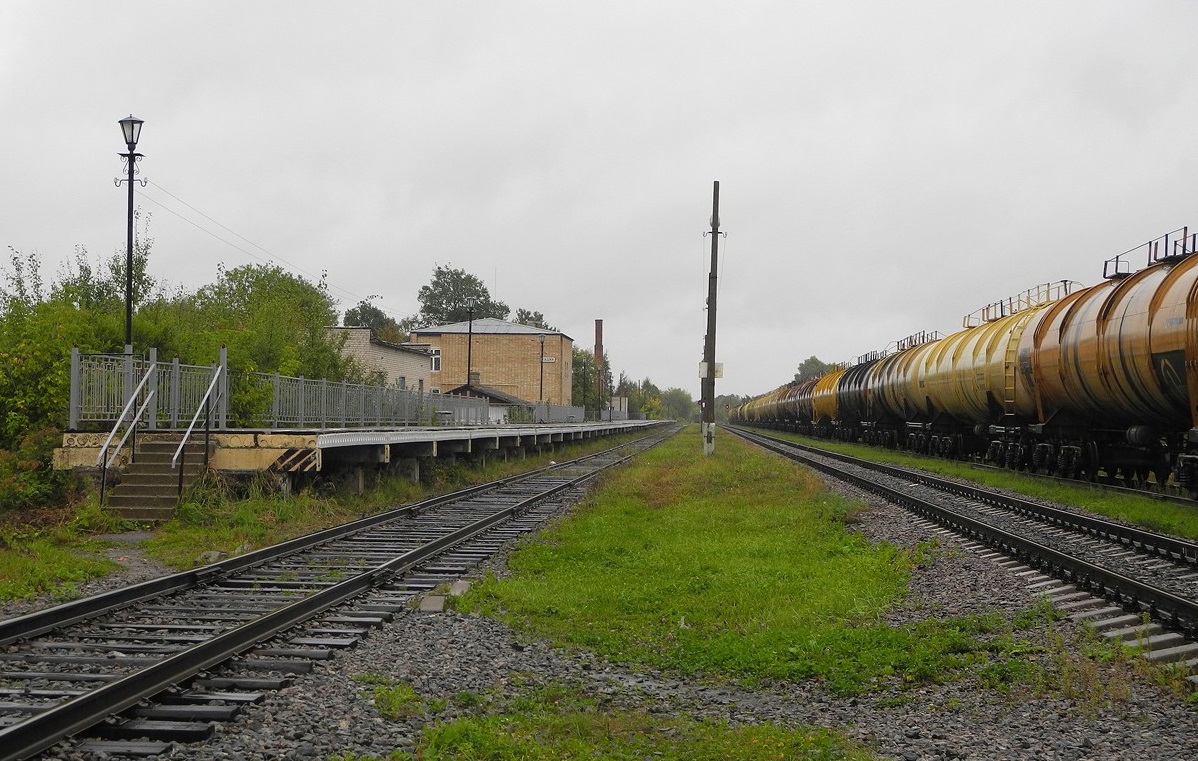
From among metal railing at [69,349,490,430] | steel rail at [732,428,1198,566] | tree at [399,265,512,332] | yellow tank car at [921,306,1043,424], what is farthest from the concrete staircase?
tree at [399,265,512,332]

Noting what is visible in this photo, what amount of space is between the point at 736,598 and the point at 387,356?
50517mm

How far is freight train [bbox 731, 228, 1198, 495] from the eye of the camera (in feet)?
47.1

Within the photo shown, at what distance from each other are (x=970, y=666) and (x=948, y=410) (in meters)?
22.2

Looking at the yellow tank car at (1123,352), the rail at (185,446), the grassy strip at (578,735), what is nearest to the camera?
the grassy strip at (578,735)

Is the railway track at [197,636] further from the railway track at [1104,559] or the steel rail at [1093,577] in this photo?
the steel rail at [1093,577]

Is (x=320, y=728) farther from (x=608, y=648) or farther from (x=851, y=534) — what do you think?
(x=851, y=534)

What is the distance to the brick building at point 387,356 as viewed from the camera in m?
52.4

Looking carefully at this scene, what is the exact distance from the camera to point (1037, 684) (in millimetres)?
5844

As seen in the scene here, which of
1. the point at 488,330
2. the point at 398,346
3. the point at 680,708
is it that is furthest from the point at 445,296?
the point at 680,708

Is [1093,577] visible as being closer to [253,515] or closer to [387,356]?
[253,515]

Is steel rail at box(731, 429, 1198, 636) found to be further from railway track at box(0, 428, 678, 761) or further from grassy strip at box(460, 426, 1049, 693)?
railway track at box(0, 428, 678, 761)

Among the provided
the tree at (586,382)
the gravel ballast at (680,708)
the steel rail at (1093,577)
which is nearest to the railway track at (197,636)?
the gravel ballast at (680,708)

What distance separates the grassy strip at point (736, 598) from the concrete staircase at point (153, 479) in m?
5.50

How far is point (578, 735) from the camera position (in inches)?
199
